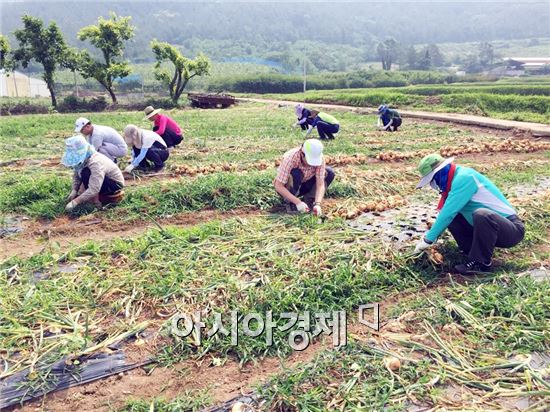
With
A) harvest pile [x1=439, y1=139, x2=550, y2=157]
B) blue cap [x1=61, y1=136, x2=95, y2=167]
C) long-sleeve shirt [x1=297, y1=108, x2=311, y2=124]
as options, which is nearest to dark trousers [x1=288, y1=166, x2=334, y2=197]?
blue cap [x1=61, y1=136, x2=95, y2=167]

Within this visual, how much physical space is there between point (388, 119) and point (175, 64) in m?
18.5

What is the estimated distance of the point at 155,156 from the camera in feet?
25.8

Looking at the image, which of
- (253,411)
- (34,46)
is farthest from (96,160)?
(34,46)

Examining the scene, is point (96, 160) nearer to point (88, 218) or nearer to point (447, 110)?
point (88, 218)

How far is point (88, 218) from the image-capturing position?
5.77 m

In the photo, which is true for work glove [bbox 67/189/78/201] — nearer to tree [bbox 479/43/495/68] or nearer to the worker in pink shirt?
the worker in pink shirt

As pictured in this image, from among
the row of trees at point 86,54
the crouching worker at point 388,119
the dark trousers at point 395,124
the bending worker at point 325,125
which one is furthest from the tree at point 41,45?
the dark trousers at point 395,124

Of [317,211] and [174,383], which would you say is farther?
[317,211]

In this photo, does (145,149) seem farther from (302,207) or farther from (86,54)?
(86,54)

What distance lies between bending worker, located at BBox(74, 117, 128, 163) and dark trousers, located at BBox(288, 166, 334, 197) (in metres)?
3.15

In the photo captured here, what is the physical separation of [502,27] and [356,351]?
231 meters

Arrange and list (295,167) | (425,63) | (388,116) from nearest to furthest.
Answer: (295,167) < (388,116) < (425,63)

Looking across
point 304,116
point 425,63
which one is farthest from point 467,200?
point 425,63

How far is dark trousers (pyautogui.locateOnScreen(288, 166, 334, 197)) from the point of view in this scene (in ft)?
18.4
